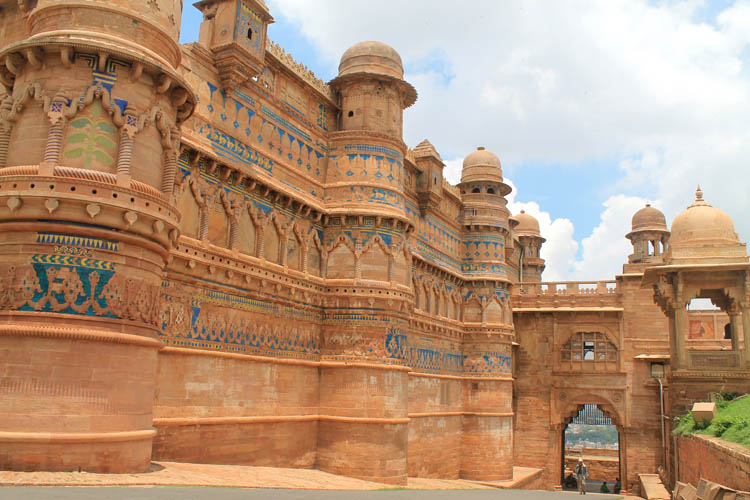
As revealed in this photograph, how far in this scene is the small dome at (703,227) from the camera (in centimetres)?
2011

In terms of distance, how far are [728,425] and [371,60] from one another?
11.3m

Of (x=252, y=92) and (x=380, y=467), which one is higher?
(x=252, y=92)

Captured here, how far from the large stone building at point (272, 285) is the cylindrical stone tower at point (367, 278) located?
6 cm

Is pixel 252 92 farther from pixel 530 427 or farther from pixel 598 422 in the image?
pixel 598 422

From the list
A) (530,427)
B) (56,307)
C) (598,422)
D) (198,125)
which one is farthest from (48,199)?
(598,422)

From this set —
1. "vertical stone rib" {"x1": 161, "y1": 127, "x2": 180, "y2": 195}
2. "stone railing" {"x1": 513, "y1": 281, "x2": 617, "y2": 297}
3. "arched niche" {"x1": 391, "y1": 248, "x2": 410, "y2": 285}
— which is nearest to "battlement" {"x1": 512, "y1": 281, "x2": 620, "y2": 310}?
"stone railing" {"x1": 513, "y1": 281, "x2": 617, "y2": 297}

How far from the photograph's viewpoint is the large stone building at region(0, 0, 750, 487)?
7.71 meters

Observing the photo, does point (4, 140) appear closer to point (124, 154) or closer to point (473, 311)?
point (124, 154)

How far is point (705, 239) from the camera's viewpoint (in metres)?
20.1

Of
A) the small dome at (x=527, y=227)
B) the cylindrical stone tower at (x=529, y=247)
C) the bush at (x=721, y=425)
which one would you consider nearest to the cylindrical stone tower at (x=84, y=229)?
the bush at (x=721, y=425)

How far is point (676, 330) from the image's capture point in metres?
20.0

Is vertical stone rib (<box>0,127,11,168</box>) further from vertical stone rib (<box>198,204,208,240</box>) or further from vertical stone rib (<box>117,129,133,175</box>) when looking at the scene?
vertical stone rib (<box>198,204,208,240</box>)

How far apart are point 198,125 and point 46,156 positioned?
456 cm

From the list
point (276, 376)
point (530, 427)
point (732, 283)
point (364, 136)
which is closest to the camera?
point (276, 376)
